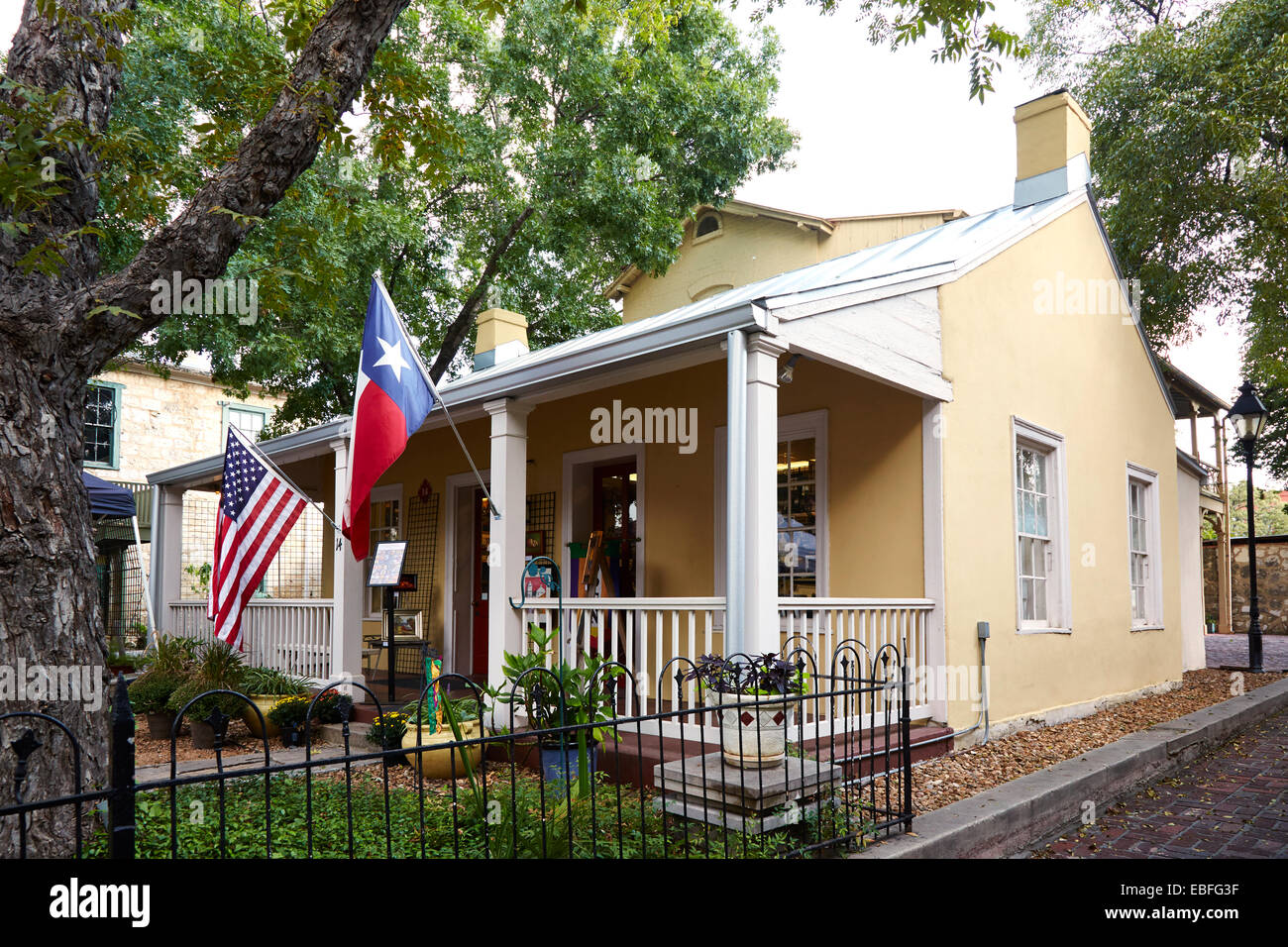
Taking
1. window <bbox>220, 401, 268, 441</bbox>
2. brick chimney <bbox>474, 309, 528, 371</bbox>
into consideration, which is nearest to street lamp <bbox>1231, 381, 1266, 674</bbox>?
brick chimney <bbox>474, 309, 528, 371</bbox>

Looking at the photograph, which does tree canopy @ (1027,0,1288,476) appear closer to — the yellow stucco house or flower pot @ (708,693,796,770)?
the yellow stucco house

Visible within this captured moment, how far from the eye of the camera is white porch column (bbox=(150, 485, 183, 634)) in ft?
36.4

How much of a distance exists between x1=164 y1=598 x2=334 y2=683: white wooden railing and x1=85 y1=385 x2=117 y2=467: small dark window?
9.82m

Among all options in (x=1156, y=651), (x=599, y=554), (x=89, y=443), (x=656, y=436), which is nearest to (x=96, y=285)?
(x=656, y=436)

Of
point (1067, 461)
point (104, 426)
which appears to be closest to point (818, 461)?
point (1067, 461)

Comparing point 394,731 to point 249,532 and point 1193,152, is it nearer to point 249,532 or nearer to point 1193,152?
point 249,532

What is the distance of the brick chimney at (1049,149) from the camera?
8.82 m

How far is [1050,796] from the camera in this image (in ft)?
16.8

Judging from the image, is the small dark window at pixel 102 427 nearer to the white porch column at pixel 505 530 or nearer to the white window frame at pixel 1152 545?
the white porch column at pixel 505 530

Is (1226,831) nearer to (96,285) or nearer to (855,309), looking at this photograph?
(855,309)

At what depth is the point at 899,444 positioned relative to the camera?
686 cm

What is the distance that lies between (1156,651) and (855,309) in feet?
20.8

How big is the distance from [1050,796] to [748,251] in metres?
14.9
